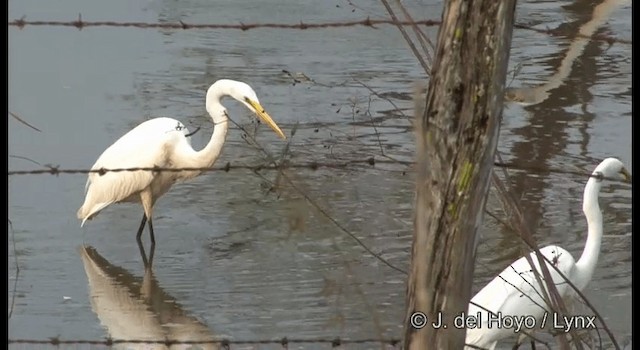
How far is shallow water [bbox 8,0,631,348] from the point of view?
6402mm

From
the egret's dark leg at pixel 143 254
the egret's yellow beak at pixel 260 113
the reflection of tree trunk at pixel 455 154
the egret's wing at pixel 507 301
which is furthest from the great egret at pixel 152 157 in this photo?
the reflection of tree trunk at pixel 455 154

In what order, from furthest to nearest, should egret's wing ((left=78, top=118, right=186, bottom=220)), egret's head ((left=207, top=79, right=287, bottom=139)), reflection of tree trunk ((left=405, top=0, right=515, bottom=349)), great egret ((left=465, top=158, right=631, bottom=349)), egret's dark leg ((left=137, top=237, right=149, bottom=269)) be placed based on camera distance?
egret's head ((left=207, top=79, right=287, bottom=139)) → egret's wing ((left=78, top=118, right=186, bottom=220)) → egret's dark leg ((left=137, top=237, right=149, bottom=269)) → great egret ((left=465, top=158, right=631, bottom=349)) → reflection of tree trunk ((left=405, top=0, right=515, bottom=349))


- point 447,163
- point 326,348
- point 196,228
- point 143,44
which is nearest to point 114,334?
point 326,348

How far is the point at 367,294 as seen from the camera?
6.34 metres

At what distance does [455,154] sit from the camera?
2.92 m

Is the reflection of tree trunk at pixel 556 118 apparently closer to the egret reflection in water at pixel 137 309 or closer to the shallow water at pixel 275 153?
the shallow water at pixel 275 153

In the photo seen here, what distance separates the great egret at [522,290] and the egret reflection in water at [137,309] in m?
1.20

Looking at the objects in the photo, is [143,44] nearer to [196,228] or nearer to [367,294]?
[196,228]

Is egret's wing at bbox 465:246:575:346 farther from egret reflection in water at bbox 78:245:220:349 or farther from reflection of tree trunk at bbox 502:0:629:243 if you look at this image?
reflection of tree trunk at bbox 502:0:629:243

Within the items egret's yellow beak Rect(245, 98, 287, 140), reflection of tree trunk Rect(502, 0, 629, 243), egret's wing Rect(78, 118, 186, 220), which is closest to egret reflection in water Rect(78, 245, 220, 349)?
egret's wing Rect(78, 118, 186, 220)

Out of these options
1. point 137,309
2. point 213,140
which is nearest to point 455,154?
point 137,309

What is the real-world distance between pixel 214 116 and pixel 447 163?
481 cm

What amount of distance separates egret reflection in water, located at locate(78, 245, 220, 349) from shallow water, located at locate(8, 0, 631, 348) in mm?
55

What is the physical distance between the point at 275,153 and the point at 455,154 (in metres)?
5.61
